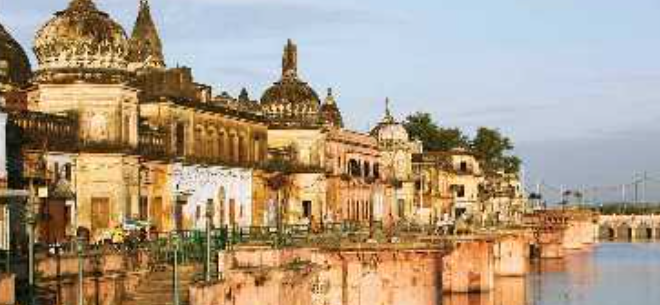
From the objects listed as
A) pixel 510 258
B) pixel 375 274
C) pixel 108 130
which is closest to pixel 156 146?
pixel 108 130

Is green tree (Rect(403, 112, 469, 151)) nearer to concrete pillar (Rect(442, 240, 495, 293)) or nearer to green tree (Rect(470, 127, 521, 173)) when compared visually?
green tree (Rect(470, 127, 521, 173))

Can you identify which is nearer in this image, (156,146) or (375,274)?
(156,146)

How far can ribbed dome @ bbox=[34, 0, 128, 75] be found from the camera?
1638 inches

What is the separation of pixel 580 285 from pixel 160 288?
65.3 meters

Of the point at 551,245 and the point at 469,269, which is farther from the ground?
the point at 469,269

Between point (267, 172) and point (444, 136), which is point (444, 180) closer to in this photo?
point (444, 136)

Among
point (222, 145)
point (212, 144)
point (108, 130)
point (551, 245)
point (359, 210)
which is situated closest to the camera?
point (108, 130)

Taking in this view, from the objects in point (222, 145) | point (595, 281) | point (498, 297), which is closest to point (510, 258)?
point (595, 281)

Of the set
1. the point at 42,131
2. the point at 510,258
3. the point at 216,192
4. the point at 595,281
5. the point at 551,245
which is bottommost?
the point at 595,281

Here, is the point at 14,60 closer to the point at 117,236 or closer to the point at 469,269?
the point at 117,236

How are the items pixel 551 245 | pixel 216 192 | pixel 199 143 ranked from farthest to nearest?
pixel 551 245
pixel 216 192
pixel 199 143

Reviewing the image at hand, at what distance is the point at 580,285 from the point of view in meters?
94.4

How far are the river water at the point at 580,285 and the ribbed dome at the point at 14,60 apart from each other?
Result: 102ft

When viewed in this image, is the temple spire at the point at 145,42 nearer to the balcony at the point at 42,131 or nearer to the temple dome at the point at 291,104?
the temple dome at the point at 291,104
